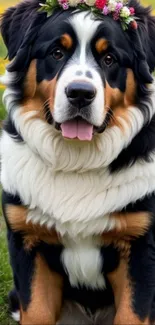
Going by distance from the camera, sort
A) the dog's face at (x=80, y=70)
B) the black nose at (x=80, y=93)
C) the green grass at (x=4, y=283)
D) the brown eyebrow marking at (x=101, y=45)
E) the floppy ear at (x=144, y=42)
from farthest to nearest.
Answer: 1. the green grass at (x=4, y=283)
2. the floppy ear at (x=144, y=42)
3. the brown eyebrow marking at (x=101, y=45)
4. the dog's face at (x=80, y=70)
5. the black nose at (x=80, y=93)

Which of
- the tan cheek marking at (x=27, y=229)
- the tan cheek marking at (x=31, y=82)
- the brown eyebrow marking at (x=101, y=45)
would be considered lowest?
the tan cheek marking at (x=27, y=229)

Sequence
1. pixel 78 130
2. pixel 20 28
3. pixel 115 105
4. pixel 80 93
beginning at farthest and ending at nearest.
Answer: pixel 20 28 → pixel 115 105 → pixel 78 130 → pixel 80 93

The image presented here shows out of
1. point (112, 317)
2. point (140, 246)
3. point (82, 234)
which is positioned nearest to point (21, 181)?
point (82, 234)

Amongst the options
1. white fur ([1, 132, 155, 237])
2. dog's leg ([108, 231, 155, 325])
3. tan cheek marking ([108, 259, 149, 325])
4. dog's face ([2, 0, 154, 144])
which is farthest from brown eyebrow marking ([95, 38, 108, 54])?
tan cheek marking ([108, 259, 149, 325])

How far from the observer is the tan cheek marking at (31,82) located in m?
4.52

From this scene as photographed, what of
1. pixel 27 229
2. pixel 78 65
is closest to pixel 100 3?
pixel 78 65

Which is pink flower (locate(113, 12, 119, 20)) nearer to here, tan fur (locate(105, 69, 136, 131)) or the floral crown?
the floral crown

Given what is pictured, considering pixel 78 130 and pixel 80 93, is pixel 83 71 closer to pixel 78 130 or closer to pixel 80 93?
pixel 80 93

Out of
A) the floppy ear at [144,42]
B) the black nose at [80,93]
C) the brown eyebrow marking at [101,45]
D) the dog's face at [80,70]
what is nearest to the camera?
the black nose at [80,93]

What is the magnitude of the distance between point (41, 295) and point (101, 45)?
1.63 meters

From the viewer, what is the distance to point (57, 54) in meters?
4.45

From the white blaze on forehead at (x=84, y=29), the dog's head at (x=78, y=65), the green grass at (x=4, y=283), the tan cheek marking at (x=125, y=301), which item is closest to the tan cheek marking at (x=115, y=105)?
the dog's head at (x=78, y=65)

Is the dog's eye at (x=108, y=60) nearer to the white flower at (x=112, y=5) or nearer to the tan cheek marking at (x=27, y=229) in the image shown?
the white flower at (x=112, y=5)

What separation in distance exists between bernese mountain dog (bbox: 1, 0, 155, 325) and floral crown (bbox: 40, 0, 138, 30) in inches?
1.4
